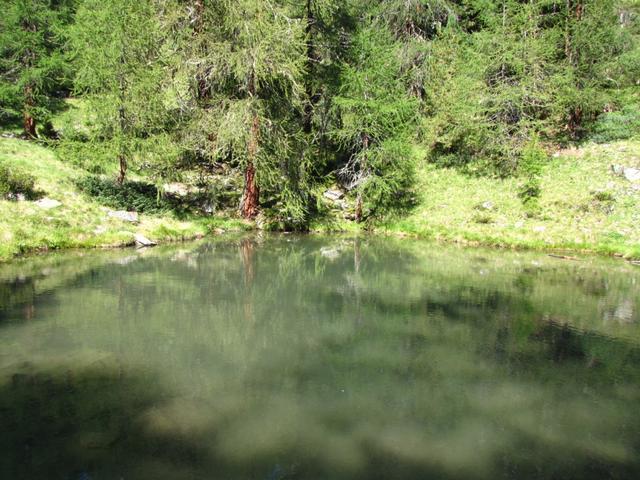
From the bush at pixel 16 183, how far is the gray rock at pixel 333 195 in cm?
1674

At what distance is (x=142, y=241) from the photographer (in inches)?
799

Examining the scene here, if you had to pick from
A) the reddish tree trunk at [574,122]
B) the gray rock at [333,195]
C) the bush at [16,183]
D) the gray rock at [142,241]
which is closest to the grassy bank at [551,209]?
the reddish tree trunk at [574,122]

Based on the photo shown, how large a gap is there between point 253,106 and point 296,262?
36.6 feet

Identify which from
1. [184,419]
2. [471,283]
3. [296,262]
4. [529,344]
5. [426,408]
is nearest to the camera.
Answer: [184,419]

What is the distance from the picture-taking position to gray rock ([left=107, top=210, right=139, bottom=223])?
21531 millimetres

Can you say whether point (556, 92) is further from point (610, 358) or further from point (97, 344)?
point (97, 344)

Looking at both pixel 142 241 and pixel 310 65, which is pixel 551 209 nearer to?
pixel 310 65

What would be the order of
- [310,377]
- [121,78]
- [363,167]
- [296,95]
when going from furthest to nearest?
[363,167], [296,95], [121,78], [310,377]

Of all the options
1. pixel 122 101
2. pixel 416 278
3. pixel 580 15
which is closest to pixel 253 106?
pixel 122 101

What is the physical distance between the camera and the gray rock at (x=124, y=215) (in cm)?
2153

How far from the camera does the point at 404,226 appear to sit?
27.3 m

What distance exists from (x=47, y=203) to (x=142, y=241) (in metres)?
4.38

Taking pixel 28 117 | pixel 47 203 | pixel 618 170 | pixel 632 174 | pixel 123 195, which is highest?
pixel 28 117

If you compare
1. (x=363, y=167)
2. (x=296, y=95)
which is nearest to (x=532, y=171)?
(x=363, y=167)
